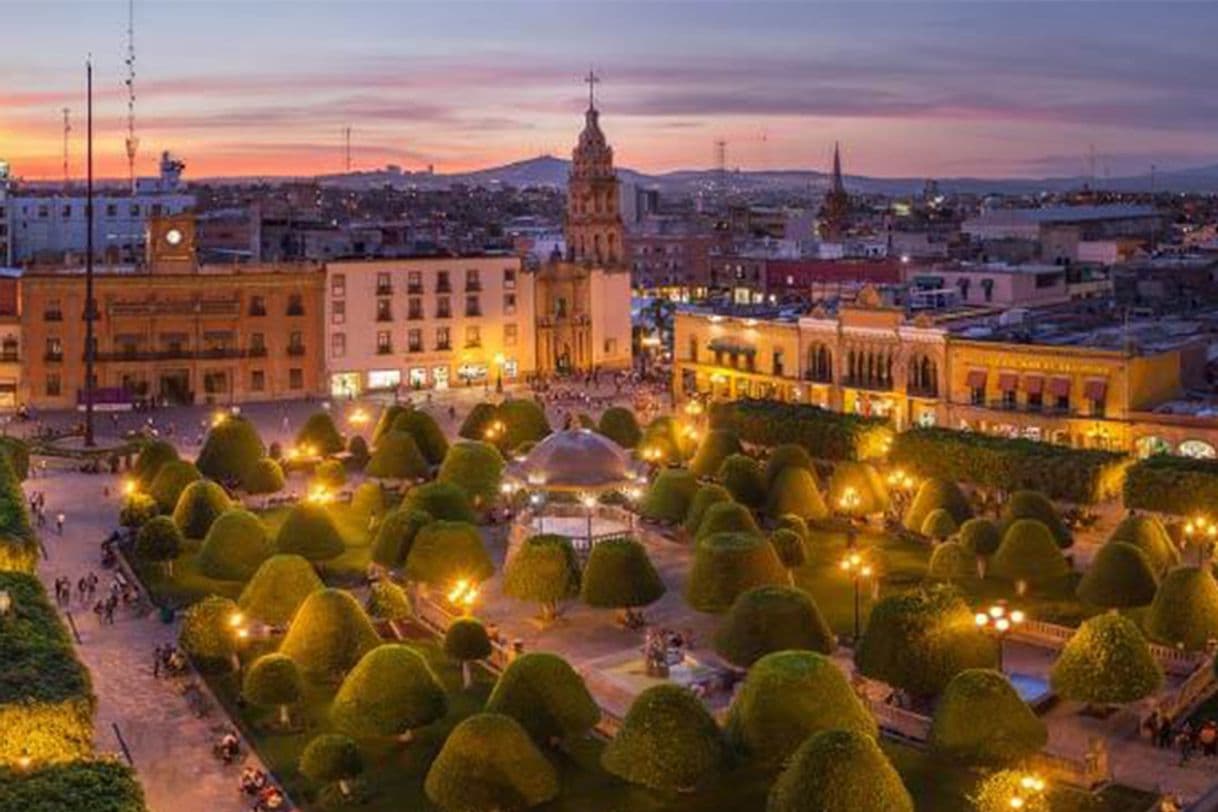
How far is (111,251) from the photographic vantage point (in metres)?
113

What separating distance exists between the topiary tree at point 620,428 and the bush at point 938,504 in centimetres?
2081

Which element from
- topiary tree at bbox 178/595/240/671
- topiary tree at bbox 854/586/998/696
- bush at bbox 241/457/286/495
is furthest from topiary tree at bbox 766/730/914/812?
bush at bbox 241/457/286/495

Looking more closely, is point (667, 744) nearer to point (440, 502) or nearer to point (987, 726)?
point (987, 726)

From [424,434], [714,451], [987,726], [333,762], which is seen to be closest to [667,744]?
[987,726]

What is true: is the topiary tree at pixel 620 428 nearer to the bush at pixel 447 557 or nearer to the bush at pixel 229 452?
the bush at pixel 229 452

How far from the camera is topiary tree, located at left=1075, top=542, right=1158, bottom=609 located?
48.3 metres

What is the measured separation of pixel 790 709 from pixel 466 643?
475 inches

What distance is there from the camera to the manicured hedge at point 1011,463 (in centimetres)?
6347

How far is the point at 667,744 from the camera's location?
34.8 metres

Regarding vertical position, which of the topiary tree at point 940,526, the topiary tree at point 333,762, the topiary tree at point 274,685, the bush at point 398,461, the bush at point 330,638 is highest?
the bush at point 398,461

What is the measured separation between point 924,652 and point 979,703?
377 centimetres

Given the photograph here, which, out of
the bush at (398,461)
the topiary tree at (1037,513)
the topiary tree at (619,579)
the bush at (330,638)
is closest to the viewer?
the bush at (330,638)

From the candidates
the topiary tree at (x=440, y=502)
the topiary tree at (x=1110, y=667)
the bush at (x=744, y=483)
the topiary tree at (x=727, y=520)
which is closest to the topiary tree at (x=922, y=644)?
the topiary tree at (x=1110, y=667)

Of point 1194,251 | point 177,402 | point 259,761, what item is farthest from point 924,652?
point 1194,251
